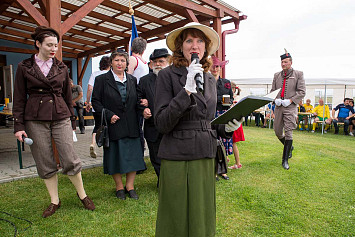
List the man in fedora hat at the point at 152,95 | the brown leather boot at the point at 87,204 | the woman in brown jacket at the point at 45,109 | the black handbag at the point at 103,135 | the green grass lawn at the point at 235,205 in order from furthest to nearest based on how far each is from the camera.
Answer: the man in fedora hat at the point at 152,95
the black handbag at the point at 103,135
the brown leather boot at the point at 87,204
the woman in brown jacket at the point at 45,109
the green grass lawn at the point at 235,205

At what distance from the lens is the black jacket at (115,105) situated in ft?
10.9

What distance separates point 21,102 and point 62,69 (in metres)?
0.57

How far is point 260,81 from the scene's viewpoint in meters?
13.8

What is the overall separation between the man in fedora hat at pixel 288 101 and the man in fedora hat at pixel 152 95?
266cm

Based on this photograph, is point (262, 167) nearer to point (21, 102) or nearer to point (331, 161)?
point (331, 161)

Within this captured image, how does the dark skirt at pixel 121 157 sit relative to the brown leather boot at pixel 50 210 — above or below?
above

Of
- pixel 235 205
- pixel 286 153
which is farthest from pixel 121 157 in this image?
pixel 286 153

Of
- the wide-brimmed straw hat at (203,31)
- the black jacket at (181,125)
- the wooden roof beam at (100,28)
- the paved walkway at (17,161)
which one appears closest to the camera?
the black jacket at (181,125)

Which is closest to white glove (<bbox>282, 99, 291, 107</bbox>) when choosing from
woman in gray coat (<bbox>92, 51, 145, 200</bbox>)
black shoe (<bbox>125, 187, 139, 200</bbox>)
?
woman in gray coat (<bbox>92, 51, 145, 200</bbox>)

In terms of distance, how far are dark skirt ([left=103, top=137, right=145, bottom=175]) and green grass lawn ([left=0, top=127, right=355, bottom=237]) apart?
16.2 inches

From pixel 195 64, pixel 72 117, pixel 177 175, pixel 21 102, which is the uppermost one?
pixel 195 64

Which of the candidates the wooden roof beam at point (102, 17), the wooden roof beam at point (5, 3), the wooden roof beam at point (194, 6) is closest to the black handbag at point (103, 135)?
the wooden roof beam at point (194, 6)

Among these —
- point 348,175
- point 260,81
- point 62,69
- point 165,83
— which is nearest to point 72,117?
point 62,69

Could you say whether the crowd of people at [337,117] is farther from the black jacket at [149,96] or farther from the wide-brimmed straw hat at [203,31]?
the wide-brimmed straw hat at [203,31]
